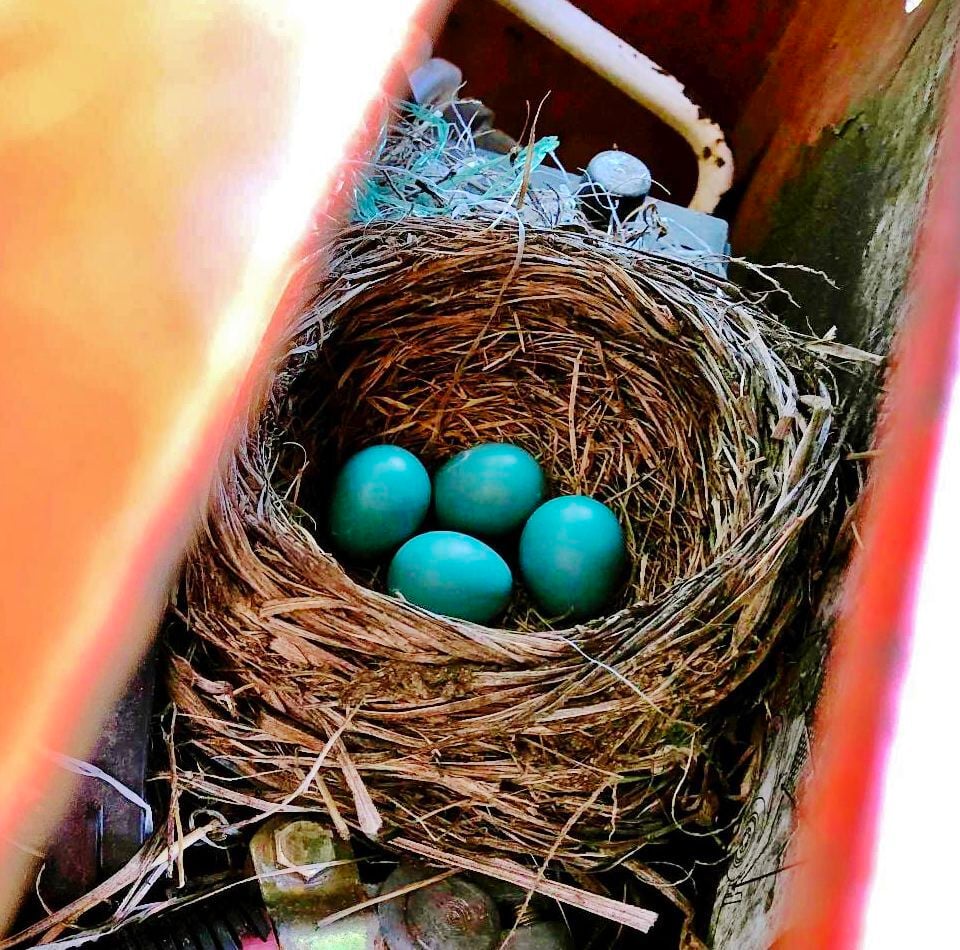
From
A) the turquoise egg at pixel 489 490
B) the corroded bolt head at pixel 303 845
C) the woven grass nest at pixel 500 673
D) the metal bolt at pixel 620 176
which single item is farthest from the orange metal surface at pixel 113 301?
the metal bolt at pixel 620 176

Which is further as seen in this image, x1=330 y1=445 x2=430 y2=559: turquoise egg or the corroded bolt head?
x1=330 y1=445 x2=430 y2=559: turquoise egg

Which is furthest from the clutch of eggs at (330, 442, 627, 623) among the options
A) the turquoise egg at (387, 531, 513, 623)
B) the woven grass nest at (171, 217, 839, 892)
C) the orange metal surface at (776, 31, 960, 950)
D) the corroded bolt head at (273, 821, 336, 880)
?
the orange metal surface at (776, 31, 960, 950)

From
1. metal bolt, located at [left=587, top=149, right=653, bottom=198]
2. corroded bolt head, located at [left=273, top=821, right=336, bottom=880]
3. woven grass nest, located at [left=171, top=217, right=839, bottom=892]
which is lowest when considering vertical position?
corroded bolt head, located at [left=273, top=821, right=336, bottom=880]

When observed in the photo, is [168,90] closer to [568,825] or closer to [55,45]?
[55,45]

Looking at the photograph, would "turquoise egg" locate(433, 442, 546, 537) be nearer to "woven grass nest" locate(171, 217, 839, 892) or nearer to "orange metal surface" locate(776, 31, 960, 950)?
"woven grass nest" locate(171, 217, 839, 892)

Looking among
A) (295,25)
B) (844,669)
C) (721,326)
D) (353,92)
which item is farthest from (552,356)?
(844,669)

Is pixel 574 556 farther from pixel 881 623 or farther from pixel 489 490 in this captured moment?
pixel 881 623
